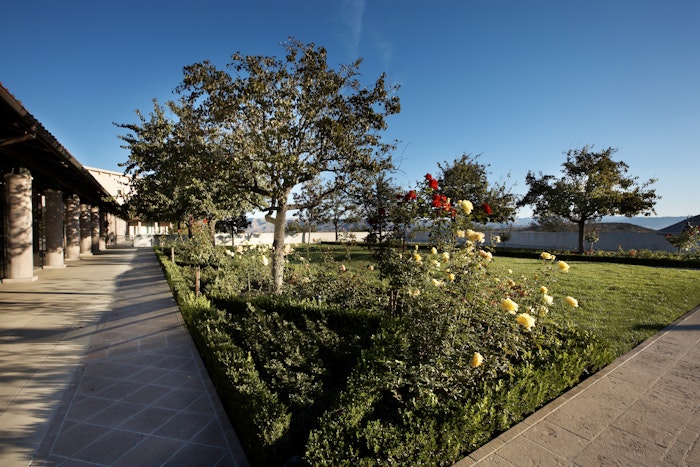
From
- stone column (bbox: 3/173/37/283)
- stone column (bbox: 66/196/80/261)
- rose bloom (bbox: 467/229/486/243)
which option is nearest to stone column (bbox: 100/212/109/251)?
Result: stone column (bbox: 66/196/80/261)

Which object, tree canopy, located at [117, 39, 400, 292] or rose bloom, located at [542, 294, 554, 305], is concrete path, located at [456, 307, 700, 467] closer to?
rose bloom, located at [542, 294, 554, 305]

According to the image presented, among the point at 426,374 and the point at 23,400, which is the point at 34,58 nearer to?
the point at 23,400

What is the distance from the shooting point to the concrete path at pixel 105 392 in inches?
106

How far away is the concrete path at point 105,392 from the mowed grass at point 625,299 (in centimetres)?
349

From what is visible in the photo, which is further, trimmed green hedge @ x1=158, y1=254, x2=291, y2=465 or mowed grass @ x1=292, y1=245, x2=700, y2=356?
mowed grass @ x1=292, y1=245, x2=700, y2=356

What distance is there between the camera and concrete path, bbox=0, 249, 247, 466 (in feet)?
8.80

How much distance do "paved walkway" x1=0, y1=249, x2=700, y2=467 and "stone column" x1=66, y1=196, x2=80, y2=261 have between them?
1312 centimetres

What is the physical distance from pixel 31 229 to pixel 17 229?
316mm

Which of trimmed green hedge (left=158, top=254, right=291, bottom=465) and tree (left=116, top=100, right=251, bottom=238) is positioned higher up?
tree (left=116, top=100, right=251, bottom=238)

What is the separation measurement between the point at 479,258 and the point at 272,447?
8.22 feet

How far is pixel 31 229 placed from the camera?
10258mm

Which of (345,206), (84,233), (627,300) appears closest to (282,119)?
(345,206)

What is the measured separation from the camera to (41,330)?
5.70 metres

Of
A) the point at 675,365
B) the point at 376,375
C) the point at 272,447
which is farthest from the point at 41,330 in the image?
the point at 675,365
